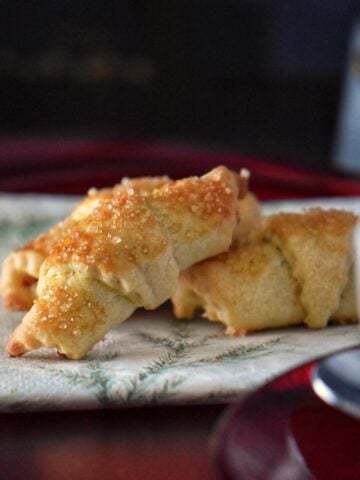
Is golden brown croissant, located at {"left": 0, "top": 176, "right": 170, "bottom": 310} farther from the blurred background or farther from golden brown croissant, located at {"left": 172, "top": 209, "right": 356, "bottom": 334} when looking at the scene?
the blurred background

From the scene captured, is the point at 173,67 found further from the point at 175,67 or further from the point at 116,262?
the point at 116,262

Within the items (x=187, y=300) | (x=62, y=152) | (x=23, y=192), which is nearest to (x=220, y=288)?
(x=187, y=300)

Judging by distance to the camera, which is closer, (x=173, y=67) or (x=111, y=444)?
(x=111, y=444)

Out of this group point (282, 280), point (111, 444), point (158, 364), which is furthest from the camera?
point (282, 280)

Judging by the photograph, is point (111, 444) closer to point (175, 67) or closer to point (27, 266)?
point (27, 266)

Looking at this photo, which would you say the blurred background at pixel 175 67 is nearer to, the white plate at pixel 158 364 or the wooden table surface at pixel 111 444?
the white plate at pixel 158 364

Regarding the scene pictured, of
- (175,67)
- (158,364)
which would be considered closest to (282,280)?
(158,364)

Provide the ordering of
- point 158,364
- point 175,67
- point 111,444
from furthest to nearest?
point 175,67 < point 158,364 < point 111,444

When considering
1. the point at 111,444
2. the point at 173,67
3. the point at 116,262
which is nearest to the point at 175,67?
the point at 173,67
